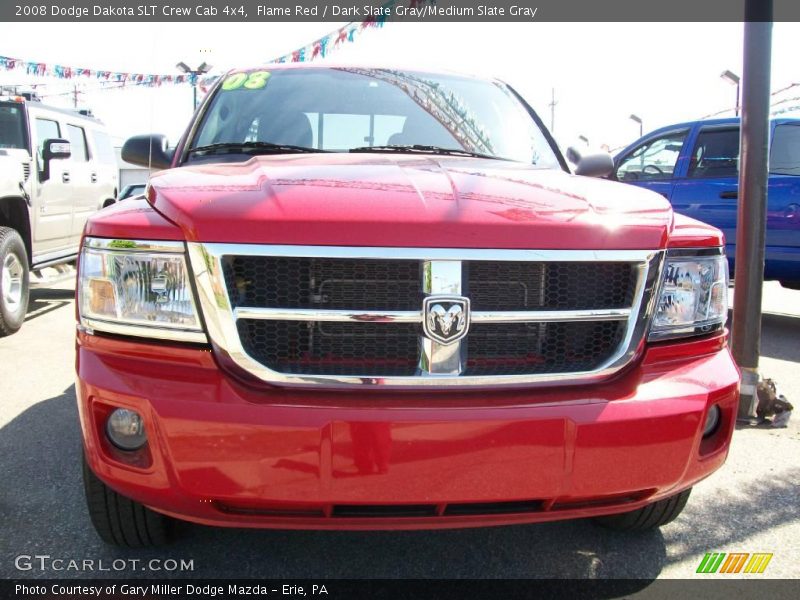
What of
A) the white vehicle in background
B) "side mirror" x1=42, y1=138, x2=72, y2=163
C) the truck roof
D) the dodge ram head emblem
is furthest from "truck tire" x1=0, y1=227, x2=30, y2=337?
the dodge ram head emblem

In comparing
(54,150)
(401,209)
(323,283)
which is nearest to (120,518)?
(323,283)

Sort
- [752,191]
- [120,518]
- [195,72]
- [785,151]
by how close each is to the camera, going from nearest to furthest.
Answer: [120,518], [752,191], [785,151], [195,72]

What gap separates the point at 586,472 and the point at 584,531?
914 mm

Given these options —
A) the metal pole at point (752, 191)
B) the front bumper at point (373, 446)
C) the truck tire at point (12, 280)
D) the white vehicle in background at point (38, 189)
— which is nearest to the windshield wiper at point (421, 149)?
the front bumper at point (373, 446)

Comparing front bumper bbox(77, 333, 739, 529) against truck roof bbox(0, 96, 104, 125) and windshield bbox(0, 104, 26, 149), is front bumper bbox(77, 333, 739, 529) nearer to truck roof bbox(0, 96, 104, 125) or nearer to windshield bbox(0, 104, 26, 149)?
windshield bbox(0, 104, 26, 149)

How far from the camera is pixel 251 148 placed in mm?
2754

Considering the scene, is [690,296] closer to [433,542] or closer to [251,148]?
[433,542]

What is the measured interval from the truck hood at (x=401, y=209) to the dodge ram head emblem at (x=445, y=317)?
14 cm

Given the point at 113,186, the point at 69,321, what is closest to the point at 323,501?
the point at 69,321

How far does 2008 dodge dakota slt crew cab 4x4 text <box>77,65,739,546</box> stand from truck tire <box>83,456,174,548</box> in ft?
0.92

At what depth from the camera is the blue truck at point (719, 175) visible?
20.5 feet

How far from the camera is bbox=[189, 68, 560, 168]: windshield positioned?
9.40ft

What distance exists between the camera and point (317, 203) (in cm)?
177

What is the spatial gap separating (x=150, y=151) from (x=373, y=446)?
2.01 metres
